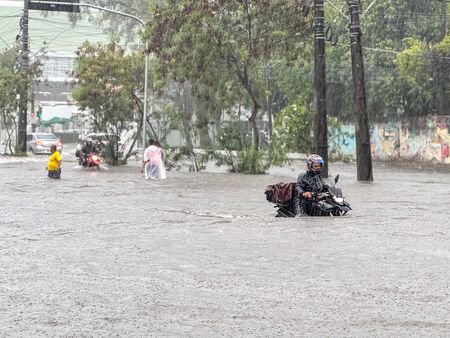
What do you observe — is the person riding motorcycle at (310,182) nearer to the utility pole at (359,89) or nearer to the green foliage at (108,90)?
the utility pole at (359,89)

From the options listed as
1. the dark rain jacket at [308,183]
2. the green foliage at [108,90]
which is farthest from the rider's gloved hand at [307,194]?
the green foliage at [108,90]

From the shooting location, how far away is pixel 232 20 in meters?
35.1

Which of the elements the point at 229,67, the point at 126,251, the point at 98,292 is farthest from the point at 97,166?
the point at 98,292

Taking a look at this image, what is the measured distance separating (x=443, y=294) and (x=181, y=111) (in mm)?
29731

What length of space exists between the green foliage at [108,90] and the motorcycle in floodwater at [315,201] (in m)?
24.9

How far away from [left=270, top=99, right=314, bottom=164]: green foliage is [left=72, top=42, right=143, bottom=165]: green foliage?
7.32 metres

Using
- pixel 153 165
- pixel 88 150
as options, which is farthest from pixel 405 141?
pixel 153 165

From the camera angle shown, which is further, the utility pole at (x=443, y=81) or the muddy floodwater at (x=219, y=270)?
the utility pole at (x=443, y=81)

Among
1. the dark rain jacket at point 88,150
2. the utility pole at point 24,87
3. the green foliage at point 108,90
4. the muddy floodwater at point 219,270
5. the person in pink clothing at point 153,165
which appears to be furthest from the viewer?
the utility pole at point 24,87

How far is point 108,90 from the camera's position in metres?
41.5

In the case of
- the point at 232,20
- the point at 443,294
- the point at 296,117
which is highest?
the point at 232,20

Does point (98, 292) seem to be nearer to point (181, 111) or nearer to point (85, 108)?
point (181, 111)

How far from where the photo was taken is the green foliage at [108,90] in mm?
41719

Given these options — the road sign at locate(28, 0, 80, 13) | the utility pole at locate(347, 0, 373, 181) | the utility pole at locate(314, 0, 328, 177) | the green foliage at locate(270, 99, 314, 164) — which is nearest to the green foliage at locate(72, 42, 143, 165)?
the road sign at locate(28, 0, 80, 13)
